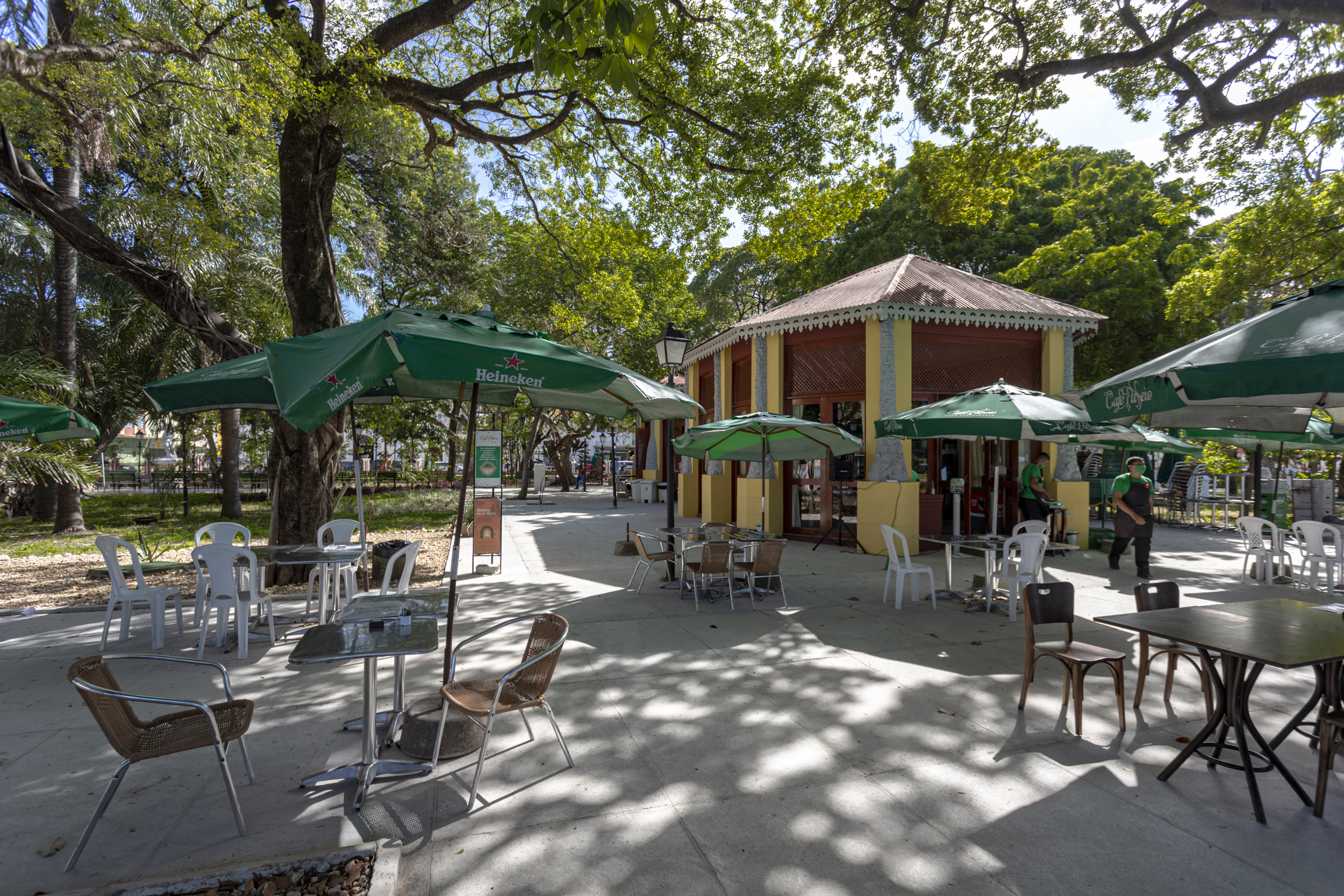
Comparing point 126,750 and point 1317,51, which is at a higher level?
point 1317,51

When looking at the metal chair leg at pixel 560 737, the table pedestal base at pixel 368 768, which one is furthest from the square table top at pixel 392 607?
the metal chair leg at pixel 560 737

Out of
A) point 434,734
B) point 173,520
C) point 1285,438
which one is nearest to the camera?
point 434,734

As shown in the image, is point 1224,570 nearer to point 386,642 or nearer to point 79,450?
point 386,642

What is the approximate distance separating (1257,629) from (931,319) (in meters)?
8.57

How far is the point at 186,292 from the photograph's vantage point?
7527 millimetres

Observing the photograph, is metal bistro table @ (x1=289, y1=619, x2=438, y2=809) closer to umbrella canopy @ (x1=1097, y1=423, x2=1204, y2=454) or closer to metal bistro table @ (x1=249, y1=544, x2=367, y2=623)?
metal bistro table @ (x1=249, y1=544, x2=367, y2=623)

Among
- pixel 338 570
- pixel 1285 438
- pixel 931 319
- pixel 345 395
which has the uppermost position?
pixel 931 319

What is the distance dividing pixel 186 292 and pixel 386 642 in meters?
6.69

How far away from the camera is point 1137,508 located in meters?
8.70

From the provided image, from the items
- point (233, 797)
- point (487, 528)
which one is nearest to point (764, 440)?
point (487, 528)

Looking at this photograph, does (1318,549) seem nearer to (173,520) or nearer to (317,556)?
(317,556)

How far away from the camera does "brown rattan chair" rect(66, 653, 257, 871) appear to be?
2672 mm

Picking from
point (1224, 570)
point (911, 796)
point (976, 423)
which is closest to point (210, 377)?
point (911, 796)

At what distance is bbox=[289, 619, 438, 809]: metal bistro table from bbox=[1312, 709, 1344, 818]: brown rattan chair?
424 cm
